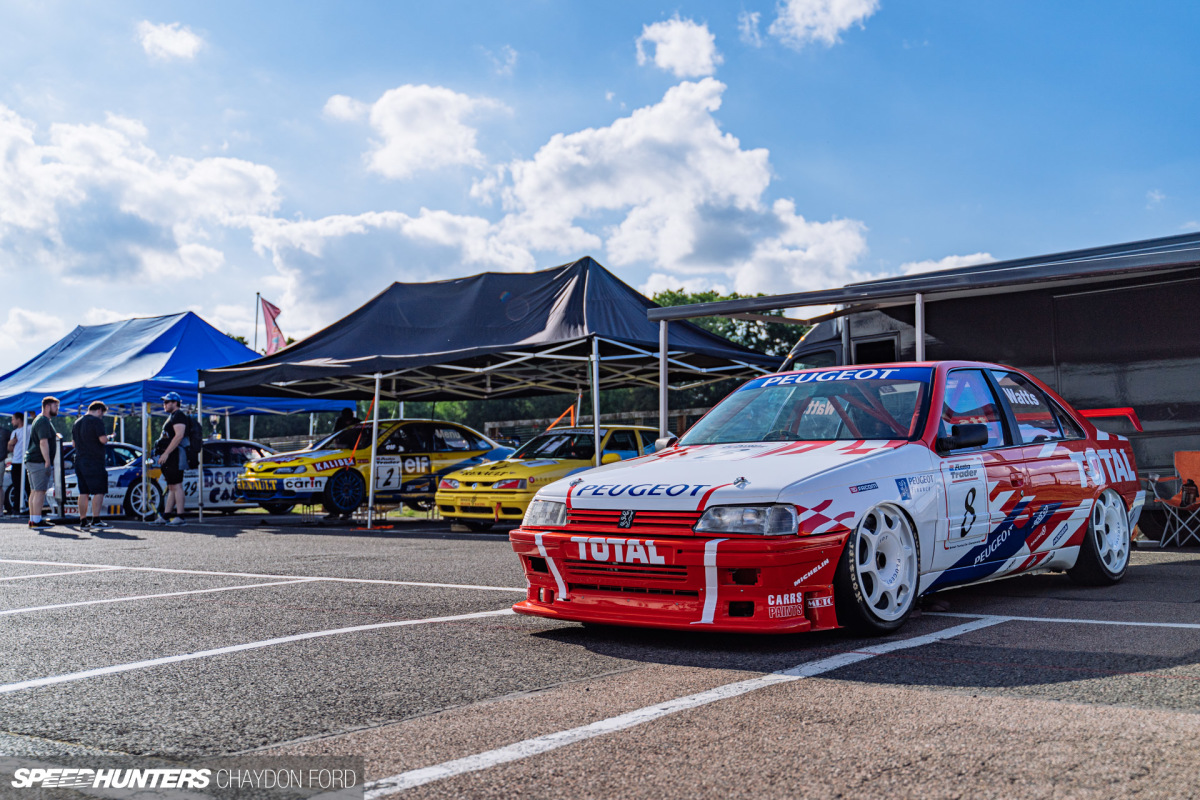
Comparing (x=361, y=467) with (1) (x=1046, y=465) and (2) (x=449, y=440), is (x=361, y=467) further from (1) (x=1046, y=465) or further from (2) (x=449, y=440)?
(1) (x=1046, y=465)

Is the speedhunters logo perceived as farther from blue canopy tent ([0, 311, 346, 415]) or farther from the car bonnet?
blue canopy tent ([0, 311, 346, 415])

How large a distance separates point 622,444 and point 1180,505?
7.00m

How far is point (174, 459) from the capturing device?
1600cm

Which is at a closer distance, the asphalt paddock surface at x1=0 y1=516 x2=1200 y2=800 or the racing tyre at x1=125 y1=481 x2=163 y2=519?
the asphalt paddock surface at x1=0 y1=516 x2=1200 y2=800

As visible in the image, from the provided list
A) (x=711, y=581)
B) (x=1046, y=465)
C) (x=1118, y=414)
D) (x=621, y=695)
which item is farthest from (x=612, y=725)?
(x=1118, y=414)

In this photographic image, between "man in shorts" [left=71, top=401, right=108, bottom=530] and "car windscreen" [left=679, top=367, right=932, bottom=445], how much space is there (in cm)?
1232

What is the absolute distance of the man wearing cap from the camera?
15.8m

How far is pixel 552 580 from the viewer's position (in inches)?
198

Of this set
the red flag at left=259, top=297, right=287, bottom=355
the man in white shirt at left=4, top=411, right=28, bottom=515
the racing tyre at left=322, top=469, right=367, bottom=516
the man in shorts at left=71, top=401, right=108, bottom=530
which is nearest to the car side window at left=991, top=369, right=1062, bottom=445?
the racing tyre at left=322, top=469, right=367, bottom=516

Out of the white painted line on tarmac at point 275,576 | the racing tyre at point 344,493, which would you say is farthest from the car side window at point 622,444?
the white painted line on tarmac at point 275,576

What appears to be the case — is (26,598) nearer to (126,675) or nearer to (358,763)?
(126,675)

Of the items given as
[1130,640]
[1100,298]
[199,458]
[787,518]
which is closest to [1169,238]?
[1100,298]

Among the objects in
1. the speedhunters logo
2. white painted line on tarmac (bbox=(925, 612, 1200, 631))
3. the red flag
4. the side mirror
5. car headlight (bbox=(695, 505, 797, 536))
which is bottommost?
the speedhunters logo

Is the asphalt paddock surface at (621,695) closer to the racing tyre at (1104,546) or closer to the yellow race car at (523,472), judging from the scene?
the racing tyre at (1104,546)
